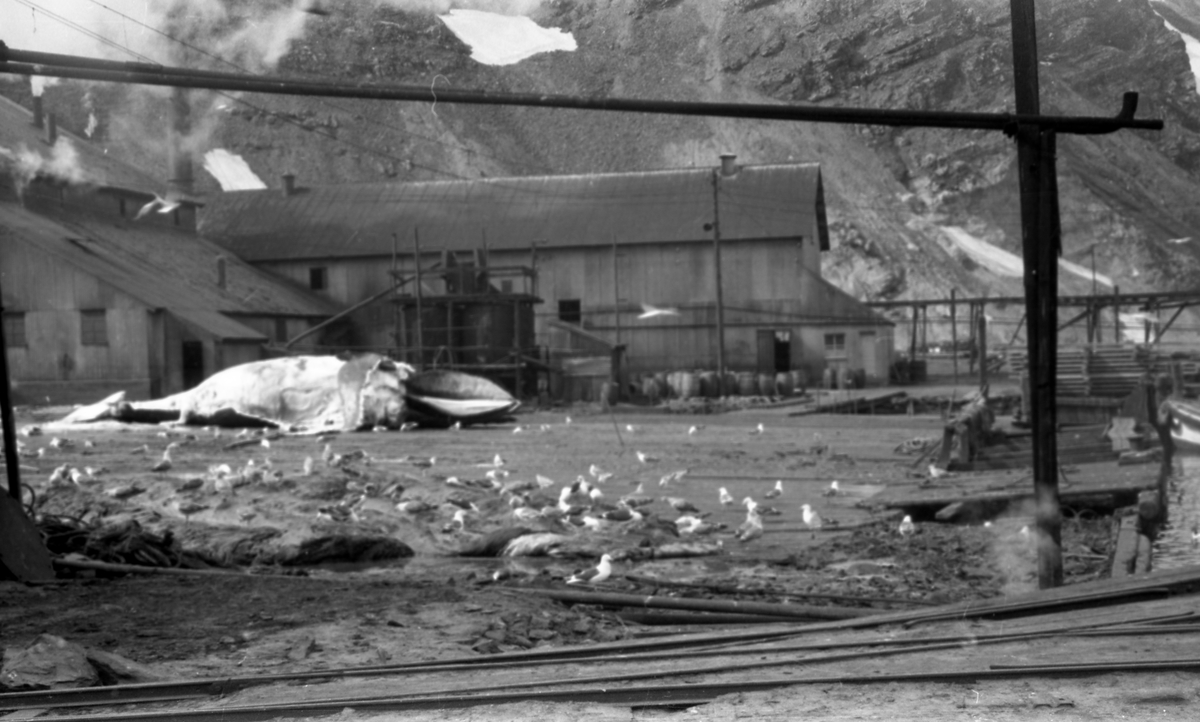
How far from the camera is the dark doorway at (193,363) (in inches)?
1433

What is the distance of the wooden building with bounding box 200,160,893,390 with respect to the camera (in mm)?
46781

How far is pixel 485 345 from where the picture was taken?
3912 centimetres

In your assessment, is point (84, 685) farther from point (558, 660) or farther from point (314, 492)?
point (314, 492)

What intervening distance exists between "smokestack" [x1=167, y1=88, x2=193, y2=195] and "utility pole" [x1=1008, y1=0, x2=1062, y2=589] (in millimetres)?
39568

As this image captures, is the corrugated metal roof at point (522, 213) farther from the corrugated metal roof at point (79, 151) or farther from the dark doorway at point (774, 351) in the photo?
the corrugated metal roof at point (79, 151)

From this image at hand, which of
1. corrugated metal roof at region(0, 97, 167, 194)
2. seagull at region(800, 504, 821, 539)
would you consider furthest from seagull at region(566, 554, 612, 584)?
corrugated metal roof at region(0, 97, 167, 194)

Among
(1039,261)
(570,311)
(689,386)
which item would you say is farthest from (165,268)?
(1039,261)

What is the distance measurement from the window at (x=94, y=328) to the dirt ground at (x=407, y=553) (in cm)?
1428

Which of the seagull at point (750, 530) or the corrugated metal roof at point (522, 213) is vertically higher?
the corrugated metal roof at point (522, 213)


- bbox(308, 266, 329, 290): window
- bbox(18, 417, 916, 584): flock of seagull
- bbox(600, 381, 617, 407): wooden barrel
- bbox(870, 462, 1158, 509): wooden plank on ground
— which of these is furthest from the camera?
bbox(308, 266, 329, 290): window

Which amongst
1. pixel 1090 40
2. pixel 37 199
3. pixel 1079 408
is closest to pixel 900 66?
pixel 1090 40

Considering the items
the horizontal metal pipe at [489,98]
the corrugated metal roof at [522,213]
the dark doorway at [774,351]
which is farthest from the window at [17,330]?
the horizontal metal pipe at [489,98]

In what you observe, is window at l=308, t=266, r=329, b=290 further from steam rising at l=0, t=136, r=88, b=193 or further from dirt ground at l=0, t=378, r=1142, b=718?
dirt ground at l=0, t=378, r=1142, b=718

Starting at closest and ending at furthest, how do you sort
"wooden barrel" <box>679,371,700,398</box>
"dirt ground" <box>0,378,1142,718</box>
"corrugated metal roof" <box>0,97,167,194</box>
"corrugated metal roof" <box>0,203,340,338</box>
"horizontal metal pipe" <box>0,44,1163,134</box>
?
"horizontal metal pipe" <box>0,44,1163,134</box> < "dirt ground" <box>0,378,1142,718</box> < "corrugated metal roof" <box>0,97,167,194</box> < "corrugated metal roof" <box>0,203,340,338</box> < "wooden barrel" <box>679,371,700,398</box>
